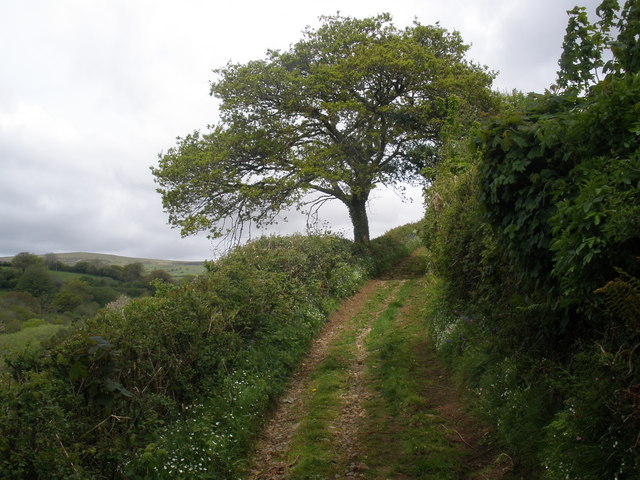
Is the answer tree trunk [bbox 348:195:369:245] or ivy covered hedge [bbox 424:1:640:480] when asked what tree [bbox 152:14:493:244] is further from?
ivy covered hedge [bbox 424:1:640:480]

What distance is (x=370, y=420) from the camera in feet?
25.1

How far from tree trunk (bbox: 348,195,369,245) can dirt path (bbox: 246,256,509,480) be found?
11656 millimetres

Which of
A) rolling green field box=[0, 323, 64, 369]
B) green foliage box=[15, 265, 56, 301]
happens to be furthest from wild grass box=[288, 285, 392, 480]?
green foliage box=[15, 265, 56, 301]

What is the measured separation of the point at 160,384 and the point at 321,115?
16844mm

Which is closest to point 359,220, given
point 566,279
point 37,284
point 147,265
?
point 147,265

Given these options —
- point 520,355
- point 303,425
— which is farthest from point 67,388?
point 520,355

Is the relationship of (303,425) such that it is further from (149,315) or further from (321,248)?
(321,248)

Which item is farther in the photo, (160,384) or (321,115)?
(321,115)

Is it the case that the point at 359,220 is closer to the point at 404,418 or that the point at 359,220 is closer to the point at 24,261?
the point at 24,261

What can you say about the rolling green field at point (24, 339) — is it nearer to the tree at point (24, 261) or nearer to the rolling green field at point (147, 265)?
the rolling green field at point (147, 265)

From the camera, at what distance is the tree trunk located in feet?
79.0

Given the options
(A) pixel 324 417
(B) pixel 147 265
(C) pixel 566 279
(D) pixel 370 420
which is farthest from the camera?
(B) pixel 147 265

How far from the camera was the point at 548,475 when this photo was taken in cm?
445

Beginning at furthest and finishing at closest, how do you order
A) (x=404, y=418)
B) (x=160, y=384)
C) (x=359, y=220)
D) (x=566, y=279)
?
(x=359, y=220)
(x=404, y=418)
(x=160, y=384)
(x=566, y=279)
